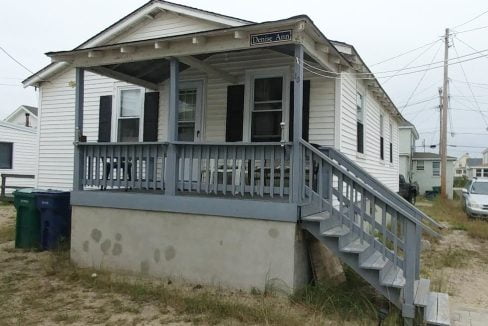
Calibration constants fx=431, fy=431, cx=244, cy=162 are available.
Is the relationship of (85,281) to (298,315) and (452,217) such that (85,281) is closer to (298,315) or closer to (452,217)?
(298,315)

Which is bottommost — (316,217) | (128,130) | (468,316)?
(468,316)

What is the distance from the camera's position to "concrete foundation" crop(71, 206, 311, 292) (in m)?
5.51

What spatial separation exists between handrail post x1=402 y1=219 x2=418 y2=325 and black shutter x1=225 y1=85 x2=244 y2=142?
4145mm

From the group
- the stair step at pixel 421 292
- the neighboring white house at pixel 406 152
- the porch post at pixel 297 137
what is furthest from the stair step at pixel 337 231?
the neighboring white house at pixel 406 152

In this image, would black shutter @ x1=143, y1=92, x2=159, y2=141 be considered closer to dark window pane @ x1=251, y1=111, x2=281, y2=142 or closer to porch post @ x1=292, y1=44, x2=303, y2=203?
dark window pane @ x1=251, y1=111, x2=281, y2=142

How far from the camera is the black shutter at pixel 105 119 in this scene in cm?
1030

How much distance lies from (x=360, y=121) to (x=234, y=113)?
306cm

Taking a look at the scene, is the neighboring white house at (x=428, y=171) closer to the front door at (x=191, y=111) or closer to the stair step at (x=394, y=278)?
the front door at (x=191, y=111)

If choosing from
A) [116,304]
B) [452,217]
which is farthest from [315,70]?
[452,217]

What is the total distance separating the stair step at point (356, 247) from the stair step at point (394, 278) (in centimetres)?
39

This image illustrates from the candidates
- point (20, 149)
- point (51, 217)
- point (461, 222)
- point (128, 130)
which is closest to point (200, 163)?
point (51, 217)

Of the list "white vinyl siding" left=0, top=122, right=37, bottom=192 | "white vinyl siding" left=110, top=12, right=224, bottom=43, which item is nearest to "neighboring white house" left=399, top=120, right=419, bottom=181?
"white vinyl siding" left=0, top=122, right=37, bottom=192

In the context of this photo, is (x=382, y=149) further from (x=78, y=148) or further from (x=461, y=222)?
(x=78, y=148)

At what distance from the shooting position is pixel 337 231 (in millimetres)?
5410
